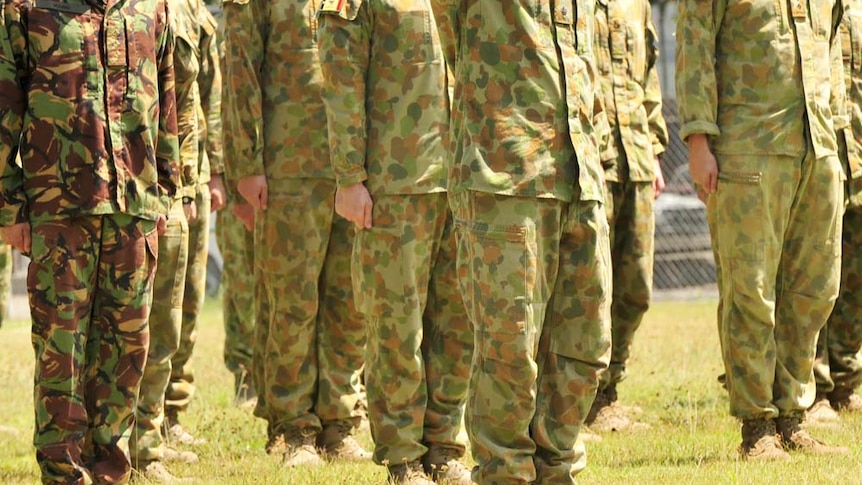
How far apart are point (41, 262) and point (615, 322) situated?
3767 millimetres

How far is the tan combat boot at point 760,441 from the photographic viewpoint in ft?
22.2

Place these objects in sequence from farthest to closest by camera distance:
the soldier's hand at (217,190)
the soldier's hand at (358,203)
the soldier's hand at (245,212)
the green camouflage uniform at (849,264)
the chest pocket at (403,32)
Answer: the green camouflage uniform at (849,264) → the soldier's hand at (217,190) → the soldier's hand at (245,212) → the chest pocket at (403,32) → the soldier's hand at (358,203)

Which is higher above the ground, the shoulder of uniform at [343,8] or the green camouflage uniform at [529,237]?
the shoulder of uniform at [343,8]

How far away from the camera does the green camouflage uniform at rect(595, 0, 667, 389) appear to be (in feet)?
26.9

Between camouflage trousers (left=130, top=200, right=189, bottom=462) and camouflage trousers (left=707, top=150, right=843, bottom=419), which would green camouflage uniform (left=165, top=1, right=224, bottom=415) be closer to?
camouflage trousers (left=130, top=200, right=189, bottom=462)

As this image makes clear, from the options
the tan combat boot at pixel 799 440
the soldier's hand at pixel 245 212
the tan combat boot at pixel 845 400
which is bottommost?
the tan combat boot at pixel 845 400

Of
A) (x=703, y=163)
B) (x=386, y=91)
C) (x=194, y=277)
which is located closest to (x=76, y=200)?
(x=386, y=91)

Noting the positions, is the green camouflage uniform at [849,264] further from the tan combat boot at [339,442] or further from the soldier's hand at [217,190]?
the soldier's hand at [217,190]

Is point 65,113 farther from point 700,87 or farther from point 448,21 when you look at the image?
point 700,87

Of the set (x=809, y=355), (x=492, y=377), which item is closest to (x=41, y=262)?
(x=492, y=377)

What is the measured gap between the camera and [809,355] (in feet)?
23.2

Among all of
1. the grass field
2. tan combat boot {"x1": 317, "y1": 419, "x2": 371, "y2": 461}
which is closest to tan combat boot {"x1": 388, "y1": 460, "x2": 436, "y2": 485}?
the grass field

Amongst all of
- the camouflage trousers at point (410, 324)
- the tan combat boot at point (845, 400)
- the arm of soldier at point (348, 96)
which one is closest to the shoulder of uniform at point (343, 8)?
the arm of soldier at point (348, 96)

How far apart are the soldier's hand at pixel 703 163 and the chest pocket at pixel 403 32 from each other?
1276 mm
